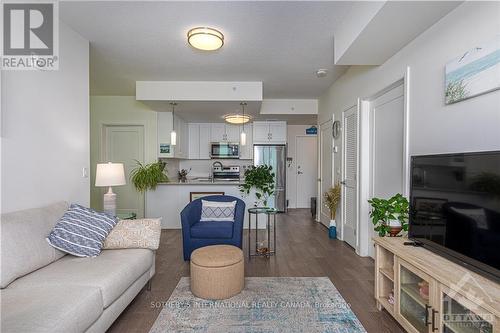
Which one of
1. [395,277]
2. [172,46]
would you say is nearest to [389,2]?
[395,277]

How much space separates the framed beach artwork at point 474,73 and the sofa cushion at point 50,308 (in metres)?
2.73

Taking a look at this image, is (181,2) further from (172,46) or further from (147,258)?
(147,258)

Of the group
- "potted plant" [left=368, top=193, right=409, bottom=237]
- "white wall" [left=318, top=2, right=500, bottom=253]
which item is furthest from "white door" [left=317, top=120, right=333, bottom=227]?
"potted plant" [left=368, top=193, right=409, bottom=237]

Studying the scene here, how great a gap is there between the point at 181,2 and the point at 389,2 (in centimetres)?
163

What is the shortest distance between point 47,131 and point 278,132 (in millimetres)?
4908

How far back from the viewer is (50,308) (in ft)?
4.35

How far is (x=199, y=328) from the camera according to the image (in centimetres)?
189

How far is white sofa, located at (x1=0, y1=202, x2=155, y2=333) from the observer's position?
1295mm

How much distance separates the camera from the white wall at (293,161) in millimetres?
7051

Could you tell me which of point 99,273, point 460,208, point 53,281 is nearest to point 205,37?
point 99,273

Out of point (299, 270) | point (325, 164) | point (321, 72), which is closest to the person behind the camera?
point (299, 270)

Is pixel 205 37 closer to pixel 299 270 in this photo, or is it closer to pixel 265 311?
pixel 265 311

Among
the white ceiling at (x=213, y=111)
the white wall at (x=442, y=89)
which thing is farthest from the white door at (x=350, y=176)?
the white ceiling at (x=213, y=111)

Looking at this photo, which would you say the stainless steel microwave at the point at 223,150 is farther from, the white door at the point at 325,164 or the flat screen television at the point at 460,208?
the flat screen television at the point at 460,208
